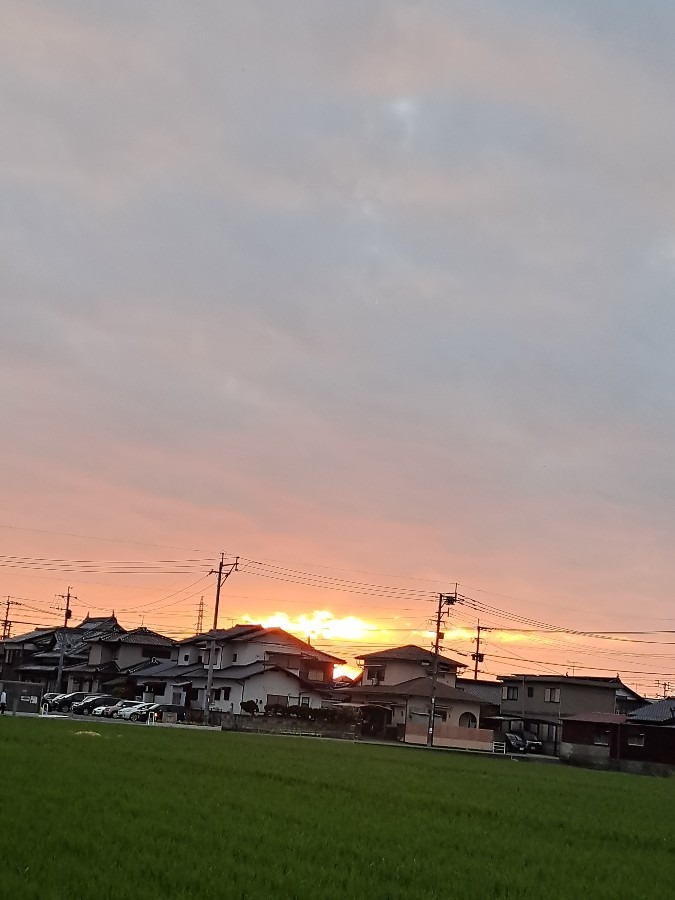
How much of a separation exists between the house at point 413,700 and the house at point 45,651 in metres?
37.4

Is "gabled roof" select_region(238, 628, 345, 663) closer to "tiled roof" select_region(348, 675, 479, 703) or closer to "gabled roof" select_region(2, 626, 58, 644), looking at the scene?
"tiled roof" select_region(348, 675, 479, 703)

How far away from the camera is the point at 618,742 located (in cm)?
6881

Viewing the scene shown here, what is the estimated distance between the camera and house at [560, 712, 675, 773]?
211ft

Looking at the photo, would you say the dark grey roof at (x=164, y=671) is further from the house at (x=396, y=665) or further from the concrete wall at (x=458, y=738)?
the concrete wall at (x=458, y=738)

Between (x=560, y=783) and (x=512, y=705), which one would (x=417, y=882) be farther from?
(x=512, y=705)

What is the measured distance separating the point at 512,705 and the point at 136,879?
80408 mm

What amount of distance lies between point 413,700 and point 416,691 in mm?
854

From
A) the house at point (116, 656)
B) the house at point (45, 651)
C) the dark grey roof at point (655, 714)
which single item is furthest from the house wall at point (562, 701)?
the house at point (45, 651)

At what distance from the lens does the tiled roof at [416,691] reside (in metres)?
78.7

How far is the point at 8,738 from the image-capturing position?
3098cm

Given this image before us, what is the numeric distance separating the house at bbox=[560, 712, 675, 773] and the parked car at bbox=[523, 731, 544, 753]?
9.25 feet

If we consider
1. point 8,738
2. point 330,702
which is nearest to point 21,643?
point 330,702

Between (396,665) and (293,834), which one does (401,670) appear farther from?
(293,834)

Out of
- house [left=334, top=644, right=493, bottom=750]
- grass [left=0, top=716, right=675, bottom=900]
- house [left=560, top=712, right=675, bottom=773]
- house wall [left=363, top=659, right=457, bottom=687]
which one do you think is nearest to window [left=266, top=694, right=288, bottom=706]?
house [left=334, top=644, right=493, bottom=750]
